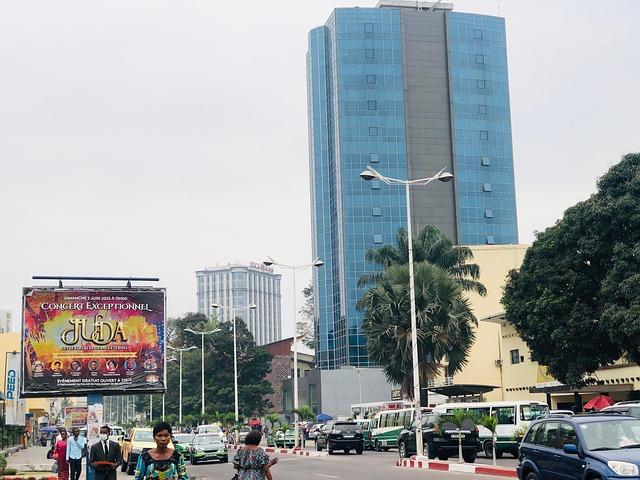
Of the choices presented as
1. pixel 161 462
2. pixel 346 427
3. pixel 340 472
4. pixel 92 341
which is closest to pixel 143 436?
pixel 92 341

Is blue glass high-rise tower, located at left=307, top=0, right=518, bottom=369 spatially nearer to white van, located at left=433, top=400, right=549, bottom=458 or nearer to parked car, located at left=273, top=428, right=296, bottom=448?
parked car, located at left=273, top=428, right=296, bottom=448

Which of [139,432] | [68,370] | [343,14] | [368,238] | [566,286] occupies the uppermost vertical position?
[343,14]

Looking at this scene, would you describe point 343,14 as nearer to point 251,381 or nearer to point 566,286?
point 251,381

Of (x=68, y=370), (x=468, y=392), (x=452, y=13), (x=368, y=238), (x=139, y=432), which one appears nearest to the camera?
(x=68, y=370)

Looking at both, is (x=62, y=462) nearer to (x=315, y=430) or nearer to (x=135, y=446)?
(x=135, y=446)

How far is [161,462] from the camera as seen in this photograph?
901cm

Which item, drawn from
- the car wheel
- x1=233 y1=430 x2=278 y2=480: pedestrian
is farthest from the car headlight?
the car wheel

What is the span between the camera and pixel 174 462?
29.8 ft

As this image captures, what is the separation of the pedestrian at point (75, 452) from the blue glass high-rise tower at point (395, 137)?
7760cm

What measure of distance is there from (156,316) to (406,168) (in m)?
76.5

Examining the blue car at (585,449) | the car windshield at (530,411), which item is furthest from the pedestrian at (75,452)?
the car windshield at (530,411)

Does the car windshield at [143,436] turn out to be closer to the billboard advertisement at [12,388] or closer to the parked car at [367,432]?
the billboard advertisement at [12,388]

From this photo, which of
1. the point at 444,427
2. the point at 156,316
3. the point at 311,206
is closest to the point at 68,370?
the point at 156,316

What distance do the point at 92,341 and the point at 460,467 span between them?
41.3ft
